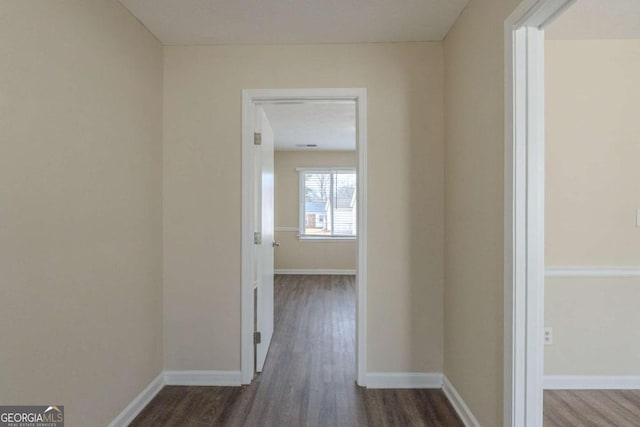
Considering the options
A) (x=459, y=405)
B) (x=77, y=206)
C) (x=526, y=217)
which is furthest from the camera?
(x=459, y=405)

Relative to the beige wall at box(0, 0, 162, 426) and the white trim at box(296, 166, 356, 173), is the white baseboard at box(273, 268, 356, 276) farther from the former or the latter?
the beige wall at box(0, 0, 162, 426)

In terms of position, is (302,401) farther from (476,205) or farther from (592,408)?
(592,408)

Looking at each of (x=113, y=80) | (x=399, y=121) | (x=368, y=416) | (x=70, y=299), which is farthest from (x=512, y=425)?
(x=113, y=80)

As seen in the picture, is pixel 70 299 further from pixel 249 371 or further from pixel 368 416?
pixel 368 416

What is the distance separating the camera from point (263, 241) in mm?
2812

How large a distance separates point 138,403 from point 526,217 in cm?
239

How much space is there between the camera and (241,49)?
2420 mm

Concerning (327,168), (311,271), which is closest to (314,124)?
(327,168)

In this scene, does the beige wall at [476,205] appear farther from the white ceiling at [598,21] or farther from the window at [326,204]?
the window at [326,204]

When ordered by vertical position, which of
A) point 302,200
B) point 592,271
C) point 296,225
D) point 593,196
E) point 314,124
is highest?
point 314,124

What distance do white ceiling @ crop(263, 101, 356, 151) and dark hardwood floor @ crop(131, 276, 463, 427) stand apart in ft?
7.28

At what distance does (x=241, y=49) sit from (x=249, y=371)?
2.30 m

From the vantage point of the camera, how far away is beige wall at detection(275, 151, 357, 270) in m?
6.66

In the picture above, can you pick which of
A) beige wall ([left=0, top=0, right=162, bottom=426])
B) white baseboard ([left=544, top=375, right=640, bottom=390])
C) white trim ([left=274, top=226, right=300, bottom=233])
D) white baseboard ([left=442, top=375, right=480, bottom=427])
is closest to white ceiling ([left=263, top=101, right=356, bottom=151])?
beige wall ([left=0, top=0, right=162, bottom=426])
